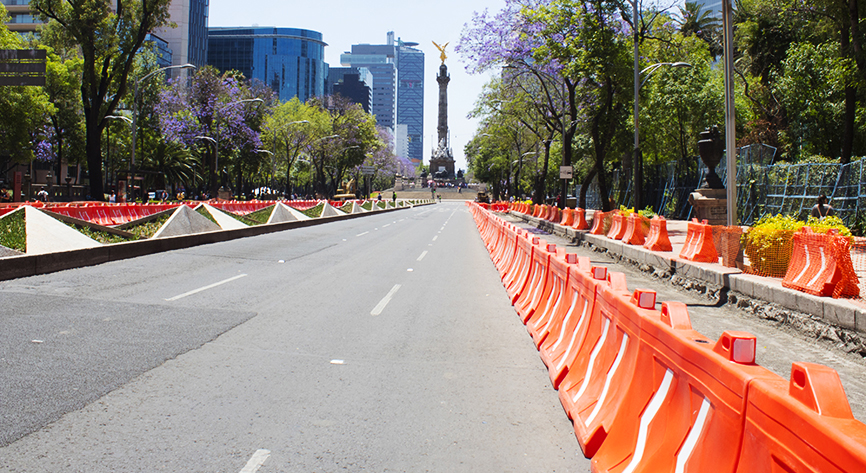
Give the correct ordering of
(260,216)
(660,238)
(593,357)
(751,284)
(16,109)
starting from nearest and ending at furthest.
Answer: (593,357)
(751,284)
(660,238)
(260,216)
(16,109)

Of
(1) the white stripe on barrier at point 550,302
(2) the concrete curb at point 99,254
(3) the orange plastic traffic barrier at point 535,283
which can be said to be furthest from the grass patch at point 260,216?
(1) the white stripe on barrier at point 550,302

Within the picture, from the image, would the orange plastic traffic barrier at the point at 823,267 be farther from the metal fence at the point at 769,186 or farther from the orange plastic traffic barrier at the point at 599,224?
the orange plastic traffic barrier at the point at 599,224

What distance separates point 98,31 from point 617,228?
27.4 metres

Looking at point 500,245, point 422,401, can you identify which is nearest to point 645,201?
point 500,245

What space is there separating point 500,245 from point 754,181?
1901cm

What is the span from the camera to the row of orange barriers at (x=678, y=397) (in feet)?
6.33

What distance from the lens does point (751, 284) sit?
31.1 feet

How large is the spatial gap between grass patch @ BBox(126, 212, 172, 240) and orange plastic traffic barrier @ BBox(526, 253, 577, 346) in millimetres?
11686

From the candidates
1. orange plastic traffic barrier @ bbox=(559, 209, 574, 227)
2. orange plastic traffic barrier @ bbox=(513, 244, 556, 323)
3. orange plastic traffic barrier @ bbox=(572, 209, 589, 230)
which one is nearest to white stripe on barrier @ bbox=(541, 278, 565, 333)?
orange plastic traffic barrier @ bbox=(513, 244, 556, 323)

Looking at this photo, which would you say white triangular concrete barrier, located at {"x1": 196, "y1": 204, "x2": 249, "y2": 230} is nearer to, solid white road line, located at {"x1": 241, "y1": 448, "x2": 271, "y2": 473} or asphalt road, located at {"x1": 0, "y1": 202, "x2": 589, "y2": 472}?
asphalt road, located at {"x1": 0, "y1": 202, "x2": 589, "y2": 472}

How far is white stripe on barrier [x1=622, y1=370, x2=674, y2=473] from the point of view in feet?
9.99

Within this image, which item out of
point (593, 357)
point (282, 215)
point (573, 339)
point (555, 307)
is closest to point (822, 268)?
point (555, 307)

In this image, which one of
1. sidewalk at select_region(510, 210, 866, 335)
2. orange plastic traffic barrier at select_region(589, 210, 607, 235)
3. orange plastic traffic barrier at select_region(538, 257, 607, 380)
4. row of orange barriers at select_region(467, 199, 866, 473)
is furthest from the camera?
orange plastic traffic barrier at select_region(589, 210, 607, 235)

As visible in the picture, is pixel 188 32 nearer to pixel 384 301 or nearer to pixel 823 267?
pixel 384 301
